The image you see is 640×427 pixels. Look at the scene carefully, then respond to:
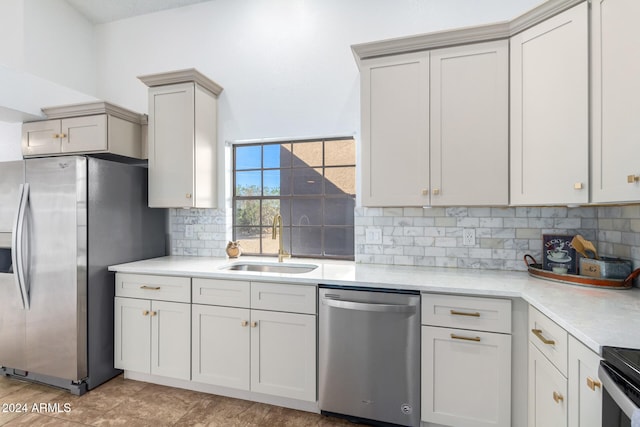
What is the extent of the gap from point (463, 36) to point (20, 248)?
3.56 m

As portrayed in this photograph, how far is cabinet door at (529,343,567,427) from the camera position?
1329 mm

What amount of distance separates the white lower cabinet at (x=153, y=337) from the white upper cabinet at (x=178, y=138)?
2.91 feet

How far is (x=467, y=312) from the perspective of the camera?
1830mm

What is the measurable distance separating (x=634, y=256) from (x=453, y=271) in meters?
0.99

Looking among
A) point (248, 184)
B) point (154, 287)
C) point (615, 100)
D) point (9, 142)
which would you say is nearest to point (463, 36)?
point (615, 100)

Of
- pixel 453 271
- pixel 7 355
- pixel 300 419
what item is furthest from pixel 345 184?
pixel 7 355

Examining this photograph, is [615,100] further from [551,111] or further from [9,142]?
[9,142]

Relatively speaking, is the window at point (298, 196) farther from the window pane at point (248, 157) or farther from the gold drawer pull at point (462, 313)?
the gold drawer pull at point (462, 313)

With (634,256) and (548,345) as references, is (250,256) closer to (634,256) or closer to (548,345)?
(548,345)

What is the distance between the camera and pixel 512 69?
2.02 metres

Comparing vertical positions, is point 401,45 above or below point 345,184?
above

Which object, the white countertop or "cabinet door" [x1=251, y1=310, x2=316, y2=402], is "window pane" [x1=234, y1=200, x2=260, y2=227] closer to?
the white countertop

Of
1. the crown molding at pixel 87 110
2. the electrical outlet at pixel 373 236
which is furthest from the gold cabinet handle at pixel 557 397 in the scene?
the crown molding at pixel 87 110

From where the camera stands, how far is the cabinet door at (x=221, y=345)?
226cm
